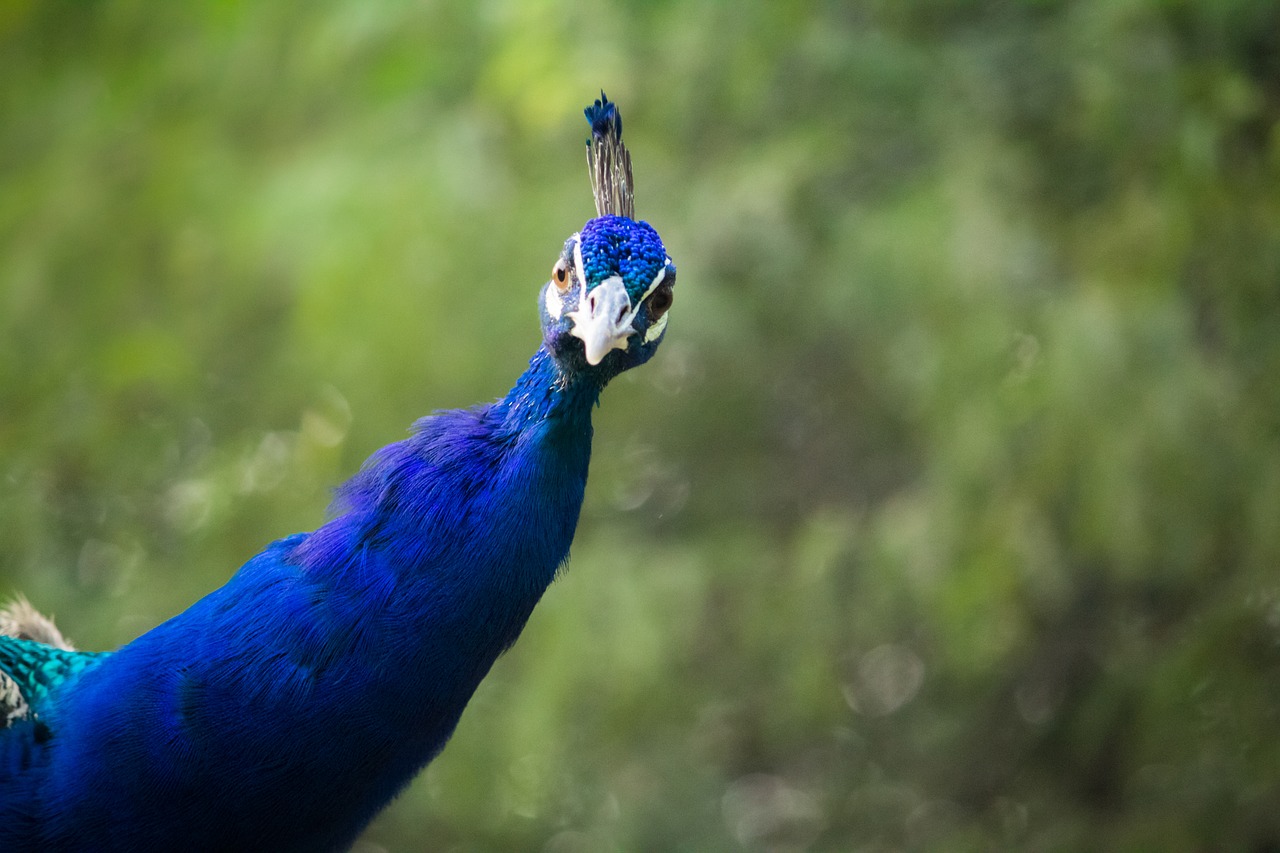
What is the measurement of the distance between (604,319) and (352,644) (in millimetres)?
438

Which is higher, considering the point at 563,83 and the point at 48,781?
the point at 563,83

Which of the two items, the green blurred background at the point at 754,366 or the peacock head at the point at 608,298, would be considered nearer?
the peacock head at the point at 608,298

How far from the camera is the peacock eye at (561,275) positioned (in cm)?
130

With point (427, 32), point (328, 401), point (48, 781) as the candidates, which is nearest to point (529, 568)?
point (48, 781)

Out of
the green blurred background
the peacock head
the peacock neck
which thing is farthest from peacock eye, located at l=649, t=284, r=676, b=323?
the green blurred background

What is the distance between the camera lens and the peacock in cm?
126

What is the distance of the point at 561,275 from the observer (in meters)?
1.31

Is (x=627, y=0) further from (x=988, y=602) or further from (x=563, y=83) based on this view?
(x=988, y=602)

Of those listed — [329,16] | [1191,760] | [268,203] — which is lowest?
[1191,760]

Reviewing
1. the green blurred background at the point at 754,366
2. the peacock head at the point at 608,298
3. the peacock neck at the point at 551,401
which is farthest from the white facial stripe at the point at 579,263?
the green blurred background at the point at 754,366

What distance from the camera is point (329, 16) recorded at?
3.10 metres

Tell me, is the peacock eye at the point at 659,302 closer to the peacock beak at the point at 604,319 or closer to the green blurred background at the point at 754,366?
the peacock beak at the point at 604,319

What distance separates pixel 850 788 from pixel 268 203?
215cm

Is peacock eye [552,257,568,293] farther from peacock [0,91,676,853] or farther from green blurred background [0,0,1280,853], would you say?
green blurred background [0,0,1280,853]
